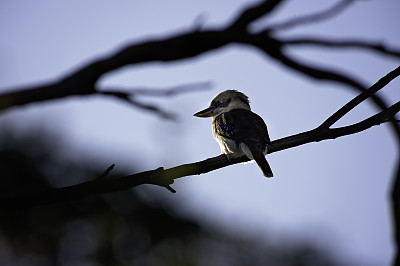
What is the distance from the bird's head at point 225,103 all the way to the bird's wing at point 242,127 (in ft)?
2.37

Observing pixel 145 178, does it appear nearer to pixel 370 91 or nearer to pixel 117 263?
pixel 370 91

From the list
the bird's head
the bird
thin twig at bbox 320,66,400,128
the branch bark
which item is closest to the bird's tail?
the bird

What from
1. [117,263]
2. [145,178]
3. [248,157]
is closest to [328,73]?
[145,178]

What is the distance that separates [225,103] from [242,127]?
1617 mm

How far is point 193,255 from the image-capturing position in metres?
9.15

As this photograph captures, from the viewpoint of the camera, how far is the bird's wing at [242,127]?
5410mm

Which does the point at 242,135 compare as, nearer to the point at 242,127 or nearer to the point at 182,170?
the point at 242,127

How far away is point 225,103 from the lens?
7285mm

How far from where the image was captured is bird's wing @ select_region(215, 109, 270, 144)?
541 centimetres

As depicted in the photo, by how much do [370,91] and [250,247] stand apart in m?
7.37

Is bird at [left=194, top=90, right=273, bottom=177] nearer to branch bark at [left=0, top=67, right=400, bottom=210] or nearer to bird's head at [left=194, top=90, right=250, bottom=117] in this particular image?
bird's head at [left=194, top=90, right=250, bottom=117]

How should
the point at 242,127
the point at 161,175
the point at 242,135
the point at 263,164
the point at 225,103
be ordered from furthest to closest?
the point at 225,103
the point at 242,127
the point at 242,135
the point at 263,164
the point at 161,175

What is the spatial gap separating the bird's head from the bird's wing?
72cm

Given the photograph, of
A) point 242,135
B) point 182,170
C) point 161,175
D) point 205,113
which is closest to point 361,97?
point 182,170
